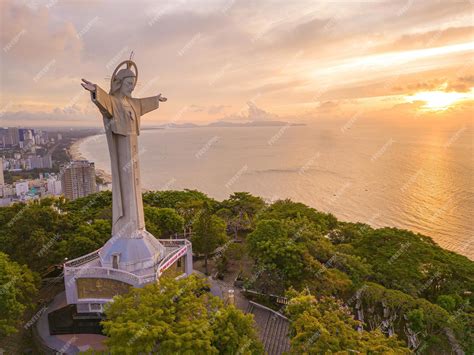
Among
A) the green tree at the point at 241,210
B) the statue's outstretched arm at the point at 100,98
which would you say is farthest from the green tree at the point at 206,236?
the statue's outstretched arm at the point at 100,98

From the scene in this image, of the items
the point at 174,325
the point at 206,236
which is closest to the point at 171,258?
the point at 206,236

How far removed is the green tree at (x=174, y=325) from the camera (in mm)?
9055

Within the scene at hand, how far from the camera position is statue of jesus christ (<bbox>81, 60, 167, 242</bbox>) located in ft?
47.7

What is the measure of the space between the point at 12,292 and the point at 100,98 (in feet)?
25.3

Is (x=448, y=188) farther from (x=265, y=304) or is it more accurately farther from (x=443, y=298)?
(x=265, y=304)

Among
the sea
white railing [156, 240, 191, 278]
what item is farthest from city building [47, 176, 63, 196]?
white railing [156, 240, 191, 278]

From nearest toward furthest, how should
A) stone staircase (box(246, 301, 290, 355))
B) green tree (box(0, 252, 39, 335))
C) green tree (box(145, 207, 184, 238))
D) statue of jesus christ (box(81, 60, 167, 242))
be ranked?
green tree (box(0, 252, 39, 335)) → stone staircase (box(246, 301, 290, 355)) → statue of jesus christ (box(81, 60, 167, 242)) → green tree (box(145, 207, 184, 238))

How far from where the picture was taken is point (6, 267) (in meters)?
13.2

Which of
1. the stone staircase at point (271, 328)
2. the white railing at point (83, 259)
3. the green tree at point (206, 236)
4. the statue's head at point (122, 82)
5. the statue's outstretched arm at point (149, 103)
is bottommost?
the stone staircase at point (271, 328)

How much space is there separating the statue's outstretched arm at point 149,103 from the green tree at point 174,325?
321 inches

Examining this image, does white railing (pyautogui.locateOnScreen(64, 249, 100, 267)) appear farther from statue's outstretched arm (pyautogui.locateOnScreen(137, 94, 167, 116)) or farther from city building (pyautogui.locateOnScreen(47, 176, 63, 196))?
city building (pyautogui.locateOnScreen(47, 176, 63, 196))

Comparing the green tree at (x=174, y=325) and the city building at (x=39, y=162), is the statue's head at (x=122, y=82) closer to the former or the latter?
the green tree at (x=174, y=325)

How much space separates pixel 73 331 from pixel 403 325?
46.9ft

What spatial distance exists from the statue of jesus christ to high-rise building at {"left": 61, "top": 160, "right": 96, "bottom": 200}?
41432mm
